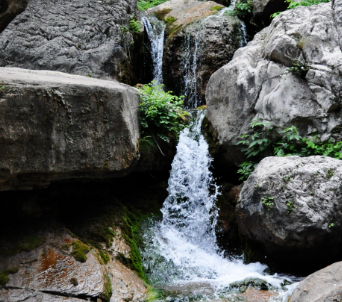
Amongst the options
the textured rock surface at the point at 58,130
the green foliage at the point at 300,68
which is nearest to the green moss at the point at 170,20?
the green foliage at the point at 300,68

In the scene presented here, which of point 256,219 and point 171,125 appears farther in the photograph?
point 171,125

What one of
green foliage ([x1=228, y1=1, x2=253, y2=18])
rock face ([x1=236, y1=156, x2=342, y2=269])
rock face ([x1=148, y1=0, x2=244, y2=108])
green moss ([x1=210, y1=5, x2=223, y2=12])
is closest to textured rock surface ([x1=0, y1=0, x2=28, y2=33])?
rock face ([x1=236, y1=156, x2=342, y2=269])

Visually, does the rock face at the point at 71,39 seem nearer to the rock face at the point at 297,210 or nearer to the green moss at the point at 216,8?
the green moss at the point at 216,8

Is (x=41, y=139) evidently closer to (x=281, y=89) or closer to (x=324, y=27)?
(x=281, y=89)

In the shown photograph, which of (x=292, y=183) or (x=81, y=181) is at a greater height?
(x=292, y=183)

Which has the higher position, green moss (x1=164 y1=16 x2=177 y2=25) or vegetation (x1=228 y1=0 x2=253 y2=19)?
vegetation (x1=228 y1=0 x2=253 y2=19)

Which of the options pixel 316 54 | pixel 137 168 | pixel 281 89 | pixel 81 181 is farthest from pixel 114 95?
pixel 316 54

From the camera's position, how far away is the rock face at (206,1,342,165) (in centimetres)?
676

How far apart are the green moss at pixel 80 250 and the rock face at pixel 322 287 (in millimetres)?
2804

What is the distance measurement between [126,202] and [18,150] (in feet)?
10.7

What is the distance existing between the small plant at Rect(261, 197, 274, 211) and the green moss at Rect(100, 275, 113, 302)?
259cm

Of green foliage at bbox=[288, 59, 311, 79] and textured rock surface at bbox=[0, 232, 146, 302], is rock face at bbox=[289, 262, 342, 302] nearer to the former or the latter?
textured rock surface at bbox=[0, 232, 146, 302]

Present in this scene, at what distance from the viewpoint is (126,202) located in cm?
741

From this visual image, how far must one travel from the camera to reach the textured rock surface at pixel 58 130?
173 inches
